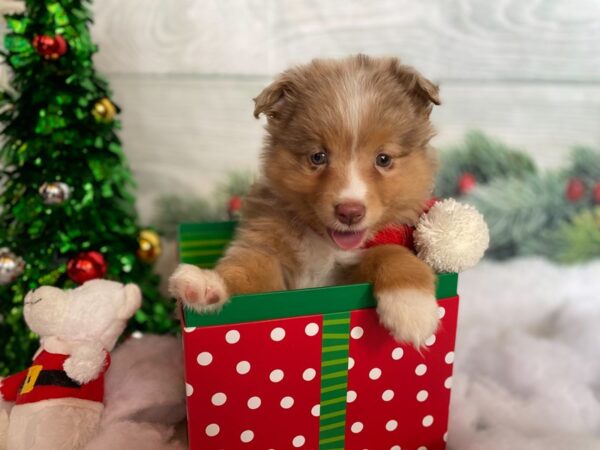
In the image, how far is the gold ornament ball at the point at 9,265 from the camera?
104 inches

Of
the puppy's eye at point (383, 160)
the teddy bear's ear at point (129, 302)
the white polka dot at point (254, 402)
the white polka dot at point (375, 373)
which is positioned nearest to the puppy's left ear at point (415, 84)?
the puppy's eye at point (383, 160)

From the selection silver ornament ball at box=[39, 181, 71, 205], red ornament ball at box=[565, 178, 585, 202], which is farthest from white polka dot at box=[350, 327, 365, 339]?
red ornament ball at box=[565, 178, 585, 202]

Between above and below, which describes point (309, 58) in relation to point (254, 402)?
above

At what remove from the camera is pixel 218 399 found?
1651 mm

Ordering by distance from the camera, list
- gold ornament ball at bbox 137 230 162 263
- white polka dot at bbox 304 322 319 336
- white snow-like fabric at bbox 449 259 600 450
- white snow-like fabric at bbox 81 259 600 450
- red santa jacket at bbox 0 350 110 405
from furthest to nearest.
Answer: gold ornament ball at bbox 137 230 162 263, white snow-like fabric at bbox 449 259 600 450, white snow-like fabric at bbox 81 259 600 450, red santa jacket at bbox 0 350 110 405, white polka dot at bbox 304 322 319 336

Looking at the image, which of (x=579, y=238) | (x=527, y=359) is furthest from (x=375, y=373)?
(x=579, y=238)

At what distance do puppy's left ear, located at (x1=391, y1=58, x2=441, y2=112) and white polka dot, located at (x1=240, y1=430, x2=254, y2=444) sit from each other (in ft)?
4.07

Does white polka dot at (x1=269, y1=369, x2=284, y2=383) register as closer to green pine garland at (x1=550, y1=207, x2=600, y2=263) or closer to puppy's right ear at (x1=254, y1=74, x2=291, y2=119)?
puppy's right ear at (x1=254, y1=74, x2=291, y2=119)

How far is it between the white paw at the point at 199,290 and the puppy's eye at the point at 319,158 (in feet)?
1.83

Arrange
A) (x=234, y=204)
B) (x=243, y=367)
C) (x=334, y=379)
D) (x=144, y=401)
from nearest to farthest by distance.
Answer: (x=243, y=367) → (x=334, y=379) → (x=144, y=401) → (x=234, y=204)

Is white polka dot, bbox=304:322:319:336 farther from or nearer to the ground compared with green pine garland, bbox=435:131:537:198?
farther from the ground

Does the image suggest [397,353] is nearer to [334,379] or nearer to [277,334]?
[334,379]

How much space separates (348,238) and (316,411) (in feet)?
1.90

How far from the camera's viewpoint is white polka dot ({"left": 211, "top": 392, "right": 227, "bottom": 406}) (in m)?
1.65
